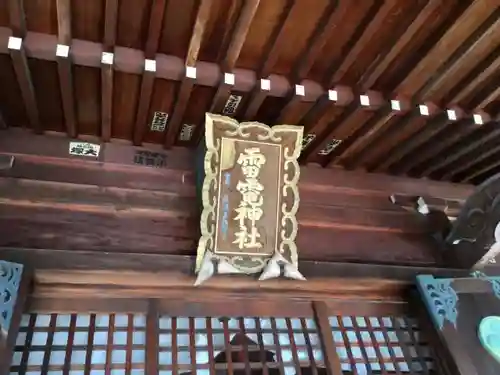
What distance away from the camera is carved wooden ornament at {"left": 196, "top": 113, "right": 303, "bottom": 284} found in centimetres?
360

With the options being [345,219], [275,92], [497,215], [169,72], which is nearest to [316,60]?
[275,92]

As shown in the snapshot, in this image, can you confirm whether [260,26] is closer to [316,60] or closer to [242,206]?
[316,60]

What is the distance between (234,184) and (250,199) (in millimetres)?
159

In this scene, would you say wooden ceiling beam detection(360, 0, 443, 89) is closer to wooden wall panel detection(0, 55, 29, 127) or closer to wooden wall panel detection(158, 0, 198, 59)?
wooden wall panel detection(158, 0, 198, 59)

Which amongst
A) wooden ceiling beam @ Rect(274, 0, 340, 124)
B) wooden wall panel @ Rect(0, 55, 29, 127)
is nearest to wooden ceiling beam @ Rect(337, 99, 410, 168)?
wooden ceiling beam @ Rect(274, 0, 340, 124)

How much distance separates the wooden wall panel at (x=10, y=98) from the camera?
125 inches

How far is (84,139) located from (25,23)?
4.06 feet

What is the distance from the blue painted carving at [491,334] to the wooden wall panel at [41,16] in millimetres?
3594

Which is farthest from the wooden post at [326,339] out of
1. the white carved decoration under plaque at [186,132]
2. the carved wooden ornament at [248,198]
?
the white carved decoration under plaque at [186,132]

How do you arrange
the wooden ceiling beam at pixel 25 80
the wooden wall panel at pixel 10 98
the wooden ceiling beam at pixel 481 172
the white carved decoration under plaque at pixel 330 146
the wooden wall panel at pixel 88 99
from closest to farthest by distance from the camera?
the wooden ceiling beam at pixel 25 80 < the wooden wall panel at pixel 10 98 < the wooden wall panel at pixel 88 99 < the white carved decoration under plaque at pixel 330 146 < the wooden ceiling beam at pixel 481 172

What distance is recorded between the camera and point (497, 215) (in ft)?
13.3

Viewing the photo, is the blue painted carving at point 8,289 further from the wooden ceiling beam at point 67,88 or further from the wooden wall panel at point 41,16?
the wooden wall panel at point 41,16

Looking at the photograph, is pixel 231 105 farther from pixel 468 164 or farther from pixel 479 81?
pixel 468 164

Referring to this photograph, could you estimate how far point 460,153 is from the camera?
448 cm
